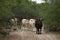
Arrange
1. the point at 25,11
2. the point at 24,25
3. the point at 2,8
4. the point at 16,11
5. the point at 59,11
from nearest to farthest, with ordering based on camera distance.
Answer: the point at 2,8
the point at 59,11
the point at 24,25
the point at 16,11
the point at 25,11

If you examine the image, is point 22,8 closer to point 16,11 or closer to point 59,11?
point 16,11

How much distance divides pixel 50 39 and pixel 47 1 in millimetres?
6759

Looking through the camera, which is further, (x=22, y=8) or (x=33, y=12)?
(x=33, y=12)

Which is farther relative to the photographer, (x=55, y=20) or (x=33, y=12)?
(x=33, y=12)

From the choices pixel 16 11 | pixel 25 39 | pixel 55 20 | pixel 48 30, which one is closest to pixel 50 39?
pixel 25 39

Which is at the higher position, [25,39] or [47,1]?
[47,1]

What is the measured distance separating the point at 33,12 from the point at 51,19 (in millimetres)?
28026

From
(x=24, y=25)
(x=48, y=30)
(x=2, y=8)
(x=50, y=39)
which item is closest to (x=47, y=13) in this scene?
(x=48, y=30)

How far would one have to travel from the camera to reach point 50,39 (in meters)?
23.4

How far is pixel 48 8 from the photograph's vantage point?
27.7 meters

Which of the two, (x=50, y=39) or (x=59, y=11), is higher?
(x=59, y=11)

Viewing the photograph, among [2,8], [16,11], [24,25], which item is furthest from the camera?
[16,11]

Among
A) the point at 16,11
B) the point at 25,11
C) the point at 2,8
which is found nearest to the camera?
the point at 2,8

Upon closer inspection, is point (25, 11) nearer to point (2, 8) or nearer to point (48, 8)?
point (48, 8)
